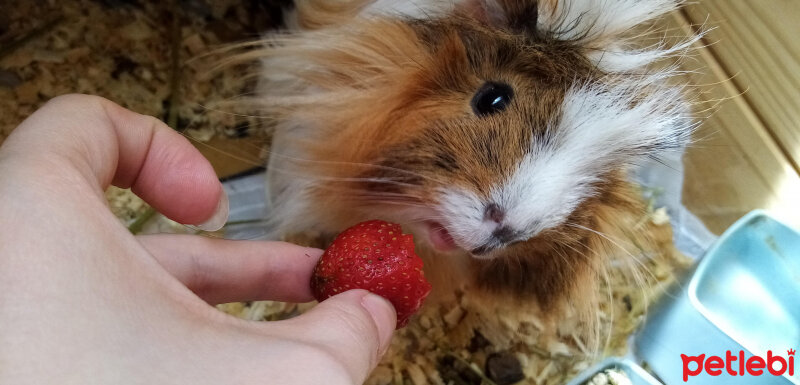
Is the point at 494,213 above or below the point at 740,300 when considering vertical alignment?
above

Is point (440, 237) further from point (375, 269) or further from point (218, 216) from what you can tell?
point (218, 216)

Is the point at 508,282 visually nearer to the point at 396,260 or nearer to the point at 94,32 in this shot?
the point at 396,260

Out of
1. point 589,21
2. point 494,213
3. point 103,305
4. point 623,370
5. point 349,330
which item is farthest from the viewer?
point 623,370

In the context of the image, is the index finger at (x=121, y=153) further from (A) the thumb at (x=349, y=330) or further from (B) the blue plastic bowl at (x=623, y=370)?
(B) the blue plastic bowl at (x=623, y=370)

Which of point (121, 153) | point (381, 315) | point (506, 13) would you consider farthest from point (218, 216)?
point (506, 13)

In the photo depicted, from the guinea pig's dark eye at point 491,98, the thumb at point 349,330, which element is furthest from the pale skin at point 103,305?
the guinea pig's dark eye at point 491,98

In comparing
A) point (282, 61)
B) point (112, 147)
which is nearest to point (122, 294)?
point (112, 147)

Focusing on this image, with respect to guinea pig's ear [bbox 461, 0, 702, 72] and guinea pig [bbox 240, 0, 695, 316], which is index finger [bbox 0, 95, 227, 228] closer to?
guinea pig [bbox 240, 0, 695, 316]
